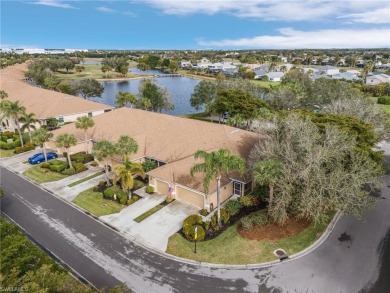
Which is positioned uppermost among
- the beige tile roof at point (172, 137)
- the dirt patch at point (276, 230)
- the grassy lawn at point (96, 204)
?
the beige tile roof at point (172, 137)

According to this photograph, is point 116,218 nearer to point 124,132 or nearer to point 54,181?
point 54,181

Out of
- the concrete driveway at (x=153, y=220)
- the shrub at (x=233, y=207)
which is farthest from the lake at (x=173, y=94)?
the shrub at (x=233, y=207)

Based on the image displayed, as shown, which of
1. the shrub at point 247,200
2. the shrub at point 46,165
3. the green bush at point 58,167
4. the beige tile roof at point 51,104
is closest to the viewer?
the shrub at point 247,200

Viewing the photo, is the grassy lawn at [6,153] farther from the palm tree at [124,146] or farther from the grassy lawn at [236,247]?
the grassy lawn at [236,247]

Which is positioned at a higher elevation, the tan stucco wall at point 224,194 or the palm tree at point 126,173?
the palm tree at point 126,173

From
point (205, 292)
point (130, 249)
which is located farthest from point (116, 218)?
point (205, 292)

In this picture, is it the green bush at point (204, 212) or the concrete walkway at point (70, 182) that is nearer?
the green bush at point (204, 212)

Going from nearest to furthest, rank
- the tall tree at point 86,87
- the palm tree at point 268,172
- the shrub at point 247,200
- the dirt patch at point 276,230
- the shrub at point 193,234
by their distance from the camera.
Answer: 1. the palm tree at point 268,172
2. the shrub at point 193,234
3. the dirt patch at point 276,230
4. the shrub at point 247,200
5. the tall tree at point 86,87

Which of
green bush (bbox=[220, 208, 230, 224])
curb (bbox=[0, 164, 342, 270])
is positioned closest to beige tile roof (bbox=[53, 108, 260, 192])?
green bush (bbox=[220, 208, 230, 224])
